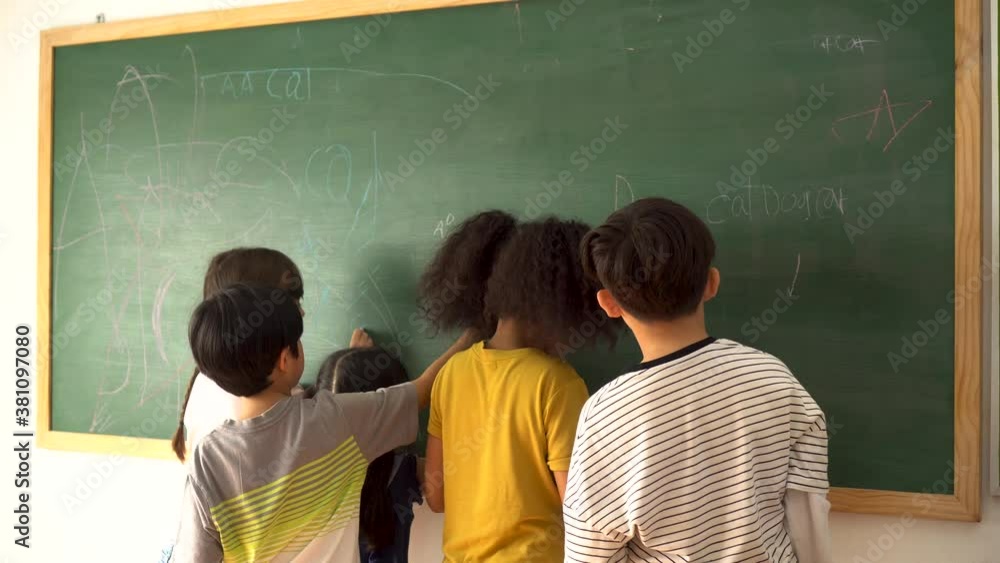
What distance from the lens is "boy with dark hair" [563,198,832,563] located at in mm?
1415

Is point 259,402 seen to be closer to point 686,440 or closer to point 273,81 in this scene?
point 686,440

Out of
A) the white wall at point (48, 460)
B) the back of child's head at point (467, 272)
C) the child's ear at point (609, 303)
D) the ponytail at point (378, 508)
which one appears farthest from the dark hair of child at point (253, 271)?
the child's ear at point (609, 303)

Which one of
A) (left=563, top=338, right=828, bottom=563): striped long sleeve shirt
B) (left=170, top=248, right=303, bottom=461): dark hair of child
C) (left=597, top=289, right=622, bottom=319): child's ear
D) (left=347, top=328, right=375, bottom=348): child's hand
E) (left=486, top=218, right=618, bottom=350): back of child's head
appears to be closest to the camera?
(left=563, top=338, right=828, bottom=563): striped long sleeve shirt

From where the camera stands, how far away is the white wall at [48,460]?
267 cm

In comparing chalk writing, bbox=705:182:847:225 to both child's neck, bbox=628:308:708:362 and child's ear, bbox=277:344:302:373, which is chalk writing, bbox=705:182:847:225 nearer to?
child's neck, bbox=628:308:708:362

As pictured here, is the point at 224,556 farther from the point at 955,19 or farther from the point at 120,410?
the point at 955,19

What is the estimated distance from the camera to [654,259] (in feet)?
4.65

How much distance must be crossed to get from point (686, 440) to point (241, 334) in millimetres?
923

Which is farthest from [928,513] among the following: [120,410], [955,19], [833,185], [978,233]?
[120,410]

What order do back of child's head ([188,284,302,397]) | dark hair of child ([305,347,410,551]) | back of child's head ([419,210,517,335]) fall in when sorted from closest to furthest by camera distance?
back of child's head ([188,284,302,397]) < back of child's head ([419,210,517,335]) < dark hair of child ([305,347,410,551])

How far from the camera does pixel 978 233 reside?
176cm

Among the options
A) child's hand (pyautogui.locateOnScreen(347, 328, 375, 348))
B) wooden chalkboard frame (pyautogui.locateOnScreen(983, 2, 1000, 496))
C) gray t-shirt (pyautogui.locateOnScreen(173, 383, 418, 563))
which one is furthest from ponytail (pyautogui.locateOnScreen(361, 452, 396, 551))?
wooden chalkboard frame (pyautogui.locateOnScreen(983, 2, 1000, 496))

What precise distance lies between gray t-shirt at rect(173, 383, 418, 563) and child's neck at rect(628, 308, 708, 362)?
2.39ft

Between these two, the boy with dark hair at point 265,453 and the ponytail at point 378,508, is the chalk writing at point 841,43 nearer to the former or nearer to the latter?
the boy with dark hair at point 265,453
